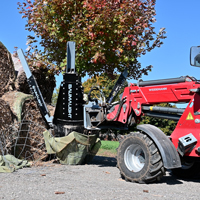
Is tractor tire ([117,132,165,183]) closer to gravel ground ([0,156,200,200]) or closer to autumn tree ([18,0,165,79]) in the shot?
gravel ground ([0,156,200,200])

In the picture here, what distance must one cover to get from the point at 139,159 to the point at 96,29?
527 centimetres

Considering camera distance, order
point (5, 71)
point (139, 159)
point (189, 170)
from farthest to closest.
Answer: point (5, 71) → point (189, 170) → point (139, 159)

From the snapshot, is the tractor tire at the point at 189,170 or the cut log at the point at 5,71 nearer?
the tractor tire at the point at 189,170

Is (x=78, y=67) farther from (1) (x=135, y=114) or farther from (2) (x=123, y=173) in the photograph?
(2) (x=123, y=173)

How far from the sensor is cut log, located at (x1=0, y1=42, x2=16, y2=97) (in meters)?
8.87

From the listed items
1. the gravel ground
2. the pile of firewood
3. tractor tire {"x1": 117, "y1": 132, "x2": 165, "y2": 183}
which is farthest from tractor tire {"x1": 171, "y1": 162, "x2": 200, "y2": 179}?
the pile of firewood

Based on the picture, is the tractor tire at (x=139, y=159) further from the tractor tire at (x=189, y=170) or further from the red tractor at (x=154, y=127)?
the tractor tire at (x=189, y=170)

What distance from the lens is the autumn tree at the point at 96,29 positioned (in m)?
9.59

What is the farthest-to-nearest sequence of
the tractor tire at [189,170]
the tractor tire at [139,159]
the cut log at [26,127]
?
1. the cut log at [26,127]
2. the tractor tire at [189,170]
3. the tractor tire at [139,159]

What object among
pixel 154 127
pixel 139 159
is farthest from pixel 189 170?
pixel 154 127

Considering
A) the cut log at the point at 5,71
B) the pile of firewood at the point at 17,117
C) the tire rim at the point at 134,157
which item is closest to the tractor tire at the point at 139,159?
the tire rim at the point at 134,157

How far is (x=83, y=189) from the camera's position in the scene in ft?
15.1

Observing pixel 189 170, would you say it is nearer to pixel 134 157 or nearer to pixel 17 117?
pixel 134 157

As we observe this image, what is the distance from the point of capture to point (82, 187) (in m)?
4.77
